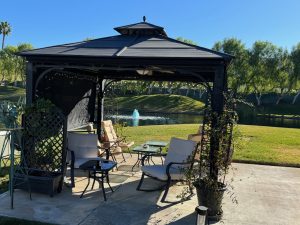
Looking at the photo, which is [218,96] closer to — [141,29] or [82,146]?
[141,29]

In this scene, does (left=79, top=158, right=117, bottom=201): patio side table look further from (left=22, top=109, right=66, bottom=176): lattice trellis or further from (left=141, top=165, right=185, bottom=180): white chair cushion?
(left=141, top=165, right=185, bottom=180): white chair cushion

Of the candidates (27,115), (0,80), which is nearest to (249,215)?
(27,115)

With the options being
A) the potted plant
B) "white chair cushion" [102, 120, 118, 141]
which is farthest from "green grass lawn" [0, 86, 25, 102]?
the potted plant

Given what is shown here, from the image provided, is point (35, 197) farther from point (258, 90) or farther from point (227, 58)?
point (258, 90)

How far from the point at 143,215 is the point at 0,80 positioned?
74.8 meters

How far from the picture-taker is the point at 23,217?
15.8ft

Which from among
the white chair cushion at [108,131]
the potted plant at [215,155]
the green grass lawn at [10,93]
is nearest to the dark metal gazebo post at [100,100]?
the white chair cushion at [108,131]

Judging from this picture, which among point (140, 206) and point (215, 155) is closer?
point (215, 155)

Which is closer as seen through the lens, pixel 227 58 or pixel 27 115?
pixel 227 58

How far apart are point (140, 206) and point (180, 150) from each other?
1487mm

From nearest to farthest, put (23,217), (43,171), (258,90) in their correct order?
(23,217) → (43,171) → (258,90)

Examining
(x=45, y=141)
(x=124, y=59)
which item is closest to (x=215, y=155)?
(x=124, y=59)

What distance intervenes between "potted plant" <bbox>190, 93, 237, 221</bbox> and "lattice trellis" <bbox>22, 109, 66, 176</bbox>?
2.39 meters

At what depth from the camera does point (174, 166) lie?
642 cm
